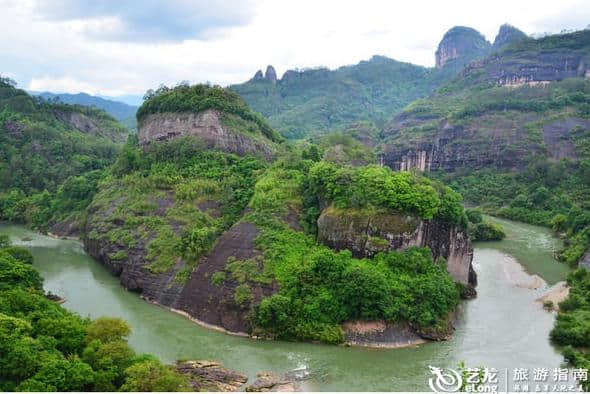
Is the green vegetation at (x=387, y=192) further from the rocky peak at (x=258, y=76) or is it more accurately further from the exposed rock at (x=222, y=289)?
the rocky peak at (x=258, y=76)

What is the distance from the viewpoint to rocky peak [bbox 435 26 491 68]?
167 metres

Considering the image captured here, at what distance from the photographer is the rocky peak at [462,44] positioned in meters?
167

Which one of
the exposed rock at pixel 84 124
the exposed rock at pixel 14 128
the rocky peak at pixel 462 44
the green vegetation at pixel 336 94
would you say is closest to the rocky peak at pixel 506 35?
the rocky peak at pixel 462 44

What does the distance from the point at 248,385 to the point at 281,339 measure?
4.34 m

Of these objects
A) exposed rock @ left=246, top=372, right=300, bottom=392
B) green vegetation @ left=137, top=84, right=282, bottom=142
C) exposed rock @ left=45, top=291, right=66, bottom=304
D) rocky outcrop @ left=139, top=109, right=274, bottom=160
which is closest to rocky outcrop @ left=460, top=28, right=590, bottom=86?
green vegetation @ left=137, top=84, right=282, bottom=142

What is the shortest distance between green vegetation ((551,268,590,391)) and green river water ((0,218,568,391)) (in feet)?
2.37

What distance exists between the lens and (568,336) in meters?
29.1

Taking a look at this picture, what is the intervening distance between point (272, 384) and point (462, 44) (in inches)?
6254

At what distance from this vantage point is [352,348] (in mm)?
27984

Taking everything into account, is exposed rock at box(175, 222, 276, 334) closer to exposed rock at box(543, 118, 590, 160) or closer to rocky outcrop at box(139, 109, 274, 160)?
rocky outcrop at box(139, 109, 274, 160)

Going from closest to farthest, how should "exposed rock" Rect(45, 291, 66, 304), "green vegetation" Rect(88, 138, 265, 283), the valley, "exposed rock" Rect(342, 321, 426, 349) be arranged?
1. the valley
2. "exposed rock" Rect(342, 321, 426, 349)
3. "exposed rock" Rect(45, 291, 66, 304)
4. "green vegetation" Rect(88, 138, 265, 283)

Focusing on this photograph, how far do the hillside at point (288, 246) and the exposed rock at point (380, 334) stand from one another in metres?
0.24

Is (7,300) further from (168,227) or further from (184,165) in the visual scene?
(184,165)

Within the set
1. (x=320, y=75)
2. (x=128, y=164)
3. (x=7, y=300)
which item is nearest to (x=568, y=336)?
(x=7, y=300)
